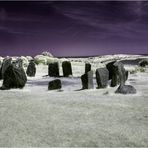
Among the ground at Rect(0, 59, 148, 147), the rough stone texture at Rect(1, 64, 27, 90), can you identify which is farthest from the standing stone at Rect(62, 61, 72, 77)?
the ground at Rect(0, 59, 148, 147)

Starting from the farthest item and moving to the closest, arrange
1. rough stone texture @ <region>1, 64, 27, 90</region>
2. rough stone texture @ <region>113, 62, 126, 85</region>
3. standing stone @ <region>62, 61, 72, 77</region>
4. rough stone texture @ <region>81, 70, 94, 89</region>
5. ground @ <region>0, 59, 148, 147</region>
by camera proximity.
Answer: standing stone @ <region>62, 61, 72, 77</region>
rough stone texture @ <region>113, 62, 126, 85</region>
rough stone texture @ <region>1, 64, 27, 90</region>
rough stone texture @ <region>81, 70, 94, 89</region>
ground @ <region>0, 59, 148, 147</region>

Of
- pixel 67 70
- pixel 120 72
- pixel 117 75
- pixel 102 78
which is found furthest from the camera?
pixel 67 70

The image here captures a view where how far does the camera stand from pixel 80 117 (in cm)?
745

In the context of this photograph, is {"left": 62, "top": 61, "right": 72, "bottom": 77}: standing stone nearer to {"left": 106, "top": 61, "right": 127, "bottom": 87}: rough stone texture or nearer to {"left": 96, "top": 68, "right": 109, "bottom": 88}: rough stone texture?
{"left": 106, "top": 61, "right": 127, "bottom": 87}: rough stone texture

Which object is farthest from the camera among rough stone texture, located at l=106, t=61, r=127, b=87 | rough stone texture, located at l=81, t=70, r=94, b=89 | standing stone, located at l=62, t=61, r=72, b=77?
standing stone, located at l=62, t=61, r=72, b=77

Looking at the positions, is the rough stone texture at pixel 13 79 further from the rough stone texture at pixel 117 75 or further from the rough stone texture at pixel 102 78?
the rough stone texture at pixel 117 75

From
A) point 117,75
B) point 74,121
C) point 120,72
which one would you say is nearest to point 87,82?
point 117,75

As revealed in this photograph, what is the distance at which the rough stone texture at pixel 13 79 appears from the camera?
13445 millimetres

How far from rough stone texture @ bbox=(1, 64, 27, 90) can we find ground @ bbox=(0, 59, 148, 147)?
3.28 meters

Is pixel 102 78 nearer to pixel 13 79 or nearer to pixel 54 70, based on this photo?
pixel 13 79

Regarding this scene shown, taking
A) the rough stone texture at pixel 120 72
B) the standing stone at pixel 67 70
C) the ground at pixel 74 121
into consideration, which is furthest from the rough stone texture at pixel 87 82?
the standing stone at pixel 67 70

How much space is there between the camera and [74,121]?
711 cm

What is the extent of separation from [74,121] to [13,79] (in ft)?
23.0

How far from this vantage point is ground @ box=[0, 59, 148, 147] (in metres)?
5.82
